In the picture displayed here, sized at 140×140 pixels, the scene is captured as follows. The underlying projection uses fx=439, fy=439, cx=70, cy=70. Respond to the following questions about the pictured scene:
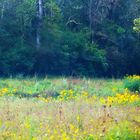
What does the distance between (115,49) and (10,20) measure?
798cm

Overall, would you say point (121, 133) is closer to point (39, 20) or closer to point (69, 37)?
point (39, 20)

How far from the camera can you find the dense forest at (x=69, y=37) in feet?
89.3

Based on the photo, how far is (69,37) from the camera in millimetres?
30219

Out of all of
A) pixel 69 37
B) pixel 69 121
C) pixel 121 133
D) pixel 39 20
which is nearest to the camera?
pixel 121 133

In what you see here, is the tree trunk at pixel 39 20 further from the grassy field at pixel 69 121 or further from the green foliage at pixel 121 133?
the green foliage at pixel 121 133

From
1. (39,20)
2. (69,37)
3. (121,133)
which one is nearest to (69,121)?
(121,133)

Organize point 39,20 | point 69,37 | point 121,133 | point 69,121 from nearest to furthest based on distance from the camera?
point 121,133, point 69,121, point 39,20, point 69,37

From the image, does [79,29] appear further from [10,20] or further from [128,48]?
[10,20]

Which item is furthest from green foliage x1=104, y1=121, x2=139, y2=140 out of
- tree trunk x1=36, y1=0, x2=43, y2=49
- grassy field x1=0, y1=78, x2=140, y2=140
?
tree trunk x1=36, y1=0, x2=43, y2=49

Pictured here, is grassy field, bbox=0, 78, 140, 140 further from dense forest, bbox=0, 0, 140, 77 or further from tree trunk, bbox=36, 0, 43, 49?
tree trunk, bbox=36, 0, 43, 49

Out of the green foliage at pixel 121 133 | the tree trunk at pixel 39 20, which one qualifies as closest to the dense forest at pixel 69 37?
the tree trunk at pixel 39 20

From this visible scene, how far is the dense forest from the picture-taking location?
27.2 meters

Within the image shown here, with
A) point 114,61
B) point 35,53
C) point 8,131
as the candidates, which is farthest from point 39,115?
point 114,61

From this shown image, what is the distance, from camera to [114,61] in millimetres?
30828
